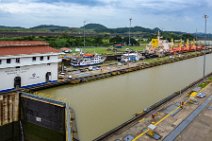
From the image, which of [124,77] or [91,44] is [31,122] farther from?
[91,44]

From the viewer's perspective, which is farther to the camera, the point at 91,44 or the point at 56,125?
the point at 91,44

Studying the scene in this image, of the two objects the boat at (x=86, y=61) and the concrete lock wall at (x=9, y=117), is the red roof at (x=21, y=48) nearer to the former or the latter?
the concrete lock wall at (x=9, y=117)

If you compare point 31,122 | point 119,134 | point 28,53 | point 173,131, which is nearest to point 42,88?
point 28,53

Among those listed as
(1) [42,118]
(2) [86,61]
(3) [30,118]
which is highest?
(2) [86,61]

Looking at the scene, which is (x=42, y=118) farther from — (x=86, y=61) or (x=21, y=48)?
(x=86, y=61)

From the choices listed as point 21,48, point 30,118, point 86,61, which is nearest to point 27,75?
point 21,48

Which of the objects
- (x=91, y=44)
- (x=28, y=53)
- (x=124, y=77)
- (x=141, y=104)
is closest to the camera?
(x=141, y=104)

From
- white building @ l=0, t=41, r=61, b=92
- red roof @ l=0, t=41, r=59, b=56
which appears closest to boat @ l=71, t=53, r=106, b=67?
white building @ l=0, t=41, r=61, b=92
